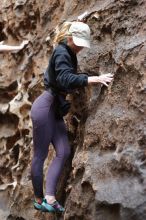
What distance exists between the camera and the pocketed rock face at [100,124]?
11.1ft

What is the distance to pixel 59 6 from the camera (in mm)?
5211

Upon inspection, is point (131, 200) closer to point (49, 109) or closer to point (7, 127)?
point (49, 109)

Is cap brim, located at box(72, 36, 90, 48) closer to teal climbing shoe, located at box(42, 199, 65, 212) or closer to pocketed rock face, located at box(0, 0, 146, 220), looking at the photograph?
pocketed rock face, located at box(0, 0, 146, 220)

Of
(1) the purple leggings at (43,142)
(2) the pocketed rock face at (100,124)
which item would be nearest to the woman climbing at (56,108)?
(1) the purple leggings at (43,142)

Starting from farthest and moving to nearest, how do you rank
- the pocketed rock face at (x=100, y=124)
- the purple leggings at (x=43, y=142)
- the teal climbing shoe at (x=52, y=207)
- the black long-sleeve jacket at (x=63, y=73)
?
the purple leggings at (x=43, y=142) → the teal climbing shoe at (x=52, y=207) → the black long-sleeve jacket at (x=63, y=73) → the pocketed rock face at (x=100, y=124)

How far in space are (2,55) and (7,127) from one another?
969 millimetres

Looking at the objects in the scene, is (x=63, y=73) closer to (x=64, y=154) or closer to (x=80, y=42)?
(x=80, y=42)

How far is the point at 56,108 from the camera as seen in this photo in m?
4.00

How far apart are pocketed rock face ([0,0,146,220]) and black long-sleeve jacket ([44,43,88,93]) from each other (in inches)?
10.1

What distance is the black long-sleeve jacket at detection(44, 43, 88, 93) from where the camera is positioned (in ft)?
12.0

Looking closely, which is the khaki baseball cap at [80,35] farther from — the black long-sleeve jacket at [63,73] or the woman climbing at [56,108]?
the black long-sleeve jacket at [63,73]

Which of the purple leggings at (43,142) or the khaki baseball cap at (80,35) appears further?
the purple leggings at (43,142)

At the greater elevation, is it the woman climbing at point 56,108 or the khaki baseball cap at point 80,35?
the khaki baseball cap at point 80,35

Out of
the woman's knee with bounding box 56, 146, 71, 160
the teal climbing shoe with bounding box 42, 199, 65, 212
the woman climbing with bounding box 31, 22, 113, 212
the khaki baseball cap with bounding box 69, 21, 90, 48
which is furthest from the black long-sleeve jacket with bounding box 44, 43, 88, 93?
the teal climbing shoe with bounding box 42, 199, 65, 212
